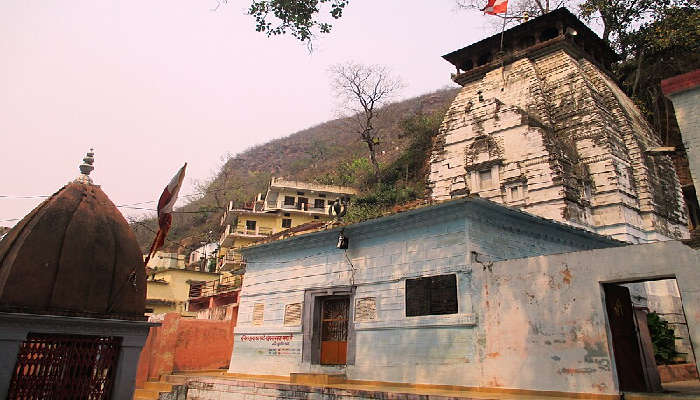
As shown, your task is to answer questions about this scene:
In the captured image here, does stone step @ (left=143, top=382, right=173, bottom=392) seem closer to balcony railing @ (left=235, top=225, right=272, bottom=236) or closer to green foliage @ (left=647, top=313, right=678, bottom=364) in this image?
green foliage @ (left=647, top=313, right=678, bottom=364)

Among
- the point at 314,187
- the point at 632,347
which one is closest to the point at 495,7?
the point at 632,347

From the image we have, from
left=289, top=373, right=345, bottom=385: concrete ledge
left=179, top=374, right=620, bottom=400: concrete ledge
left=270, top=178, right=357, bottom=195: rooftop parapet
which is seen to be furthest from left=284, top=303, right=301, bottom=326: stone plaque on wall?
left=270, top=178, right=357, bottom=195: rooftop parapet

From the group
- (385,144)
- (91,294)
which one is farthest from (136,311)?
(385,144)

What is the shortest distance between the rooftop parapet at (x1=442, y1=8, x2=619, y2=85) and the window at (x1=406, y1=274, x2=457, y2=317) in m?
18.9

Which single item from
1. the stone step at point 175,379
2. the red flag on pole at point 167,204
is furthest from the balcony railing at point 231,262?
the red flag on pole at point 167,204

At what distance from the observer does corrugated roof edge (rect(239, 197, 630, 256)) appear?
416 inches

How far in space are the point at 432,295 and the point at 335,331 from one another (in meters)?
3.46

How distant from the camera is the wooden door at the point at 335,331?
12.6 m

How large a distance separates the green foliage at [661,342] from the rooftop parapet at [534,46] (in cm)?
1575

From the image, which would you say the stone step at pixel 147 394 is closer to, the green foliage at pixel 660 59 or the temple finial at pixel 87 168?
the temple finial at pixel 87 168

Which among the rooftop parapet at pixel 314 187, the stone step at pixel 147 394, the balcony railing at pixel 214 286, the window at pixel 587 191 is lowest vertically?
the stone step at pixel 147 394

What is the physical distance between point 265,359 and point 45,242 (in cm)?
893

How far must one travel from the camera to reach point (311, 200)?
1794 inches

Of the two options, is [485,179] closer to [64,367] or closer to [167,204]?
[167,204]
